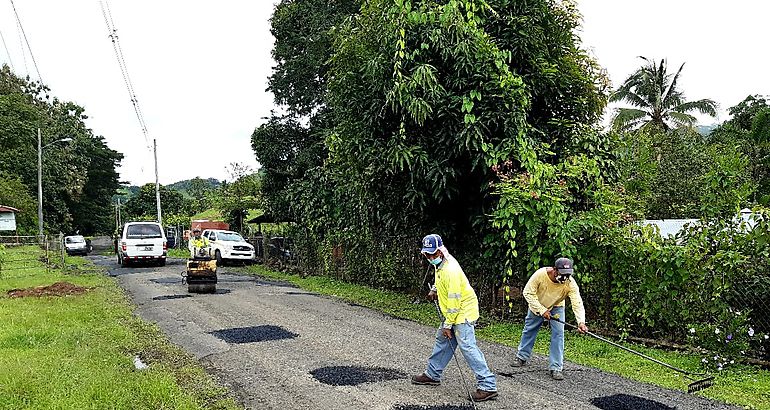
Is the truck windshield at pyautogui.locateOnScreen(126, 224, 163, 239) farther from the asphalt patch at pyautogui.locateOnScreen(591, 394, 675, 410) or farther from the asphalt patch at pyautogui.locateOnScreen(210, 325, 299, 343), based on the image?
the asphalt patch at pyautogui.locateOnScreen(591, 394, 675, 410)

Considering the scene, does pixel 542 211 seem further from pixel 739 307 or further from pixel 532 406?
pixel 532 406

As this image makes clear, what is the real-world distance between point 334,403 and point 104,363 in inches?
129

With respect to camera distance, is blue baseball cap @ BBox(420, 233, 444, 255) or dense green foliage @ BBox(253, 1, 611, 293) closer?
blue baseball cap @ BBox(420, 233, 444, 255)

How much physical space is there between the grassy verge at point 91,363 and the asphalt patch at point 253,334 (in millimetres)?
904

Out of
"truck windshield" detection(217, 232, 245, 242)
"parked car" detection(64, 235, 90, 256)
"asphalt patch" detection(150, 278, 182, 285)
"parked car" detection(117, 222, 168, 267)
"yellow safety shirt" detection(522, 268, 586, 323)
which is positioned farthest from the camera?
"parked car" detection(64, 235, 90, 256)

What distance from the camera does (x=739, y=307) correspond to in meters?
8.13

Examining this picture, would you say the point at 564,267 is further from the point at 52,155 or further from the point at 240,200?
the point at 52,155

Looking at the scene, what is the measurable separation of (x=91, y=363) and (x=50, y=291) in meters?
9.23

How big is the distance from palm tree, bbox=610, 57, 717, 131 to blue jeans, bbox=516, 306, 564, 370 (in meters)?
26.1

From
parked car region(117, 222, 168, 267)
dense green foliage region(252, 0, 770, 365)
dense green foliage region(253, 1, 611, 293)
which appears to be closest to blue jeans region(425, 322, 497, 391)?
dense green foliage region(252, 0, 770, 365)

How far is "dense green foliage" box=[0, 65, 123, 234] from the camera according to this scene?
1686 inches

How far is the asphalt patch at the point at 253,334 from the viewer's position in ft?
31.4

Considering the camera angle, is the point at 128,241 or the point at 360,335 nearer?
the point at 360,335

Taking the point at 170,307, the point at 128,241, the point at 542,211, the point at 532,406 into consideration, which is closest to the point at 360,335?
the point at 542,211
